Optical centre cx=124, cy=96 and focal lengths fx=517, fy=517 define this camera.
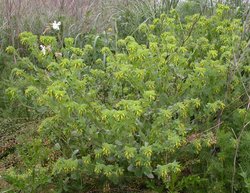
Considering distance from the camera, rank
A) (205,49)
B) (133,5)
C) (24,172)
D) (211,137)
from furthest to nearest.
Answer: (133,5), (205,49), (24,172), (211,137)

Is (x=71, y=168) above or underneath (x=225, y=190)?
above

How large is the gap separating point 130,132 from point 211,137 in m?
0.45

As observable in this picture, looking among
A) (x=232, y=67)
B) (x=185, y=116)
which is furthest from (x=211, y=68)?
(x=185, y=116)

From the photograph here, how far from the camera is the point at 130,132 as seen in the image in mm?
2775

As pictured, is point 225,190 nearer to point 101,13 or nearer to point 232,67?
point 232,67

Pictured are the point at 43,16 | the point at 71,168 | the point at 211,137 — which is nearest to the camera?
the point at 71,168

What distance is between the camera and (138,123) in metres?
2.86

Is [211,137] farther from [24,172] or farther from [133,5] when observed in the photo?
[133,5]

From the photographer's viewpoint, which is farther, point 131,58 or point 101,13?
point 101,13

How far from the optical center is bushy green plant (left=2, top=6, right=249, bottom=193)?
270cm

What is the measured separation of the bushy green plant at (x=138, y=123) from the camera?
270cm

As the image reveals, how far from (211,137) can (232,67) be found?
488 millimetres

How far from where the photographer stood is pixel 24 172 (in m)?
3.02

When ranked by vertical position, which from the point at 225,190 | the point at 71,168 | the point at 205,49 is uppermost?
the point at 205,49
